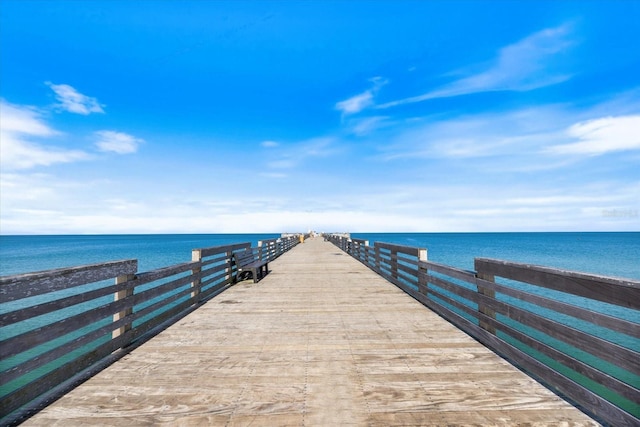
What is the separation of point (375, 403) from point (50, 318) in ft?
59.6

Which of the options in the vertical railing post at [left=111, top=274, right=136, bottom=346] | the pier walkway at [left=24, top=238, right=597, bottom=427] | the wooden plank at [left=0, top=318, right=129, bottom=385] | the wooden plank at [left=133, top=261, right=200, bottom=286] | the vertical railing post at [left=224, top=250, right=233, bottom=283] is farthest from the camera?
the vertical railing post at [left=224, top=250, right=233, bottom=283]

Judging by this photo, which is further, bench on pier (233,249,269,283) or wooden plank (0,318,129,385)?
bench on pier (233,249,269,283)

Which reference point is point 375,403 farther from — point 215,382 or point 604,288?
point 604,288

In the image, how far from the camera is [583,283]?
9.91 feet

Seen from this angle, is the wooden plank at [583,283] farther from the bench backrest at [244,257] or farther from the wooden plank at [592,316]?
the bench backrest at [244,257]

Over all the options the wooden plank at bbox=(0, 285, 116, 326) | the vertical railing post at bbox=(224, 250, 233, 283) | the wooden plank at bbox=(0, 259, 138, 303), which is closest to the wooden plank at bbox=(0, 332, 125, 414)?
the wooden plank at bbox=(0, 285, 116, 326)

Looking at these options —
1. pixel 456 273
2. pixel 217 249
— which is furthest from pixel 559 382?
pixel 217 249

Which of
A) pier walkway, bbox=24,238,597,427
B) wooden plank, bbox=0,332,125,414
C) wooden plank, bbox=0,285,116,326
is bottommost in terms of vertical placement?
pier walkway, bbox=24,238,597,427

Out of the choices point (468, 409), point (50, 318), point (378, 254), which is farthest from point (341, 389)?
point (50, 318)

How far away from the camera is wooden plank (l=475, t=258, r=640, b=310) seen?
102 inches

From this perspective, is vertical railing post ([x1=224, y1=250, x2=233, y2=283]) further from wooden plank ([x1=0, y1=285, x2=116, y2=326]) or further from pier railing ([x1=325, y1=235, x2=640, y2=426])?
pier railing ([x1=325, y1=235, x2=640, y2=426])

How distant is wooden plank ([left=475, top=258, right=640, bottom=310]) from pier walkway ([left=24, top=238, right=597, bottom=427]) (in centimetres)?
109

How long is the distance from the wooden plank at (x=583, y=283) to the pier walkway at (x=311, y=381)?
3.57ft

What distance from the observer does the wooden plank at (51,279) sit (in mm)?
2883
